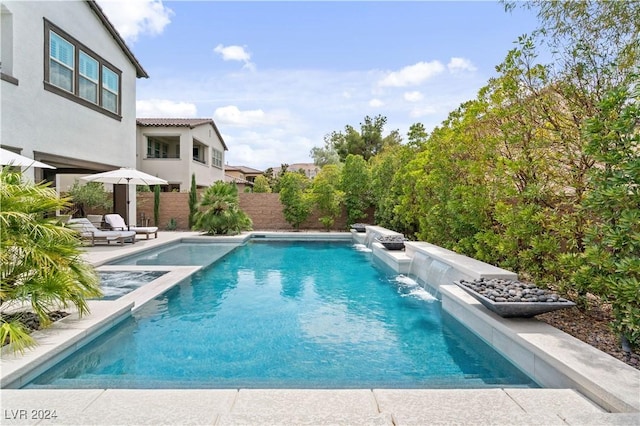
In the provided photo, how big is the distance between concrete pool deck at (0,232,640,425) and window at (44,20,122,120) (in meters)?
11.5

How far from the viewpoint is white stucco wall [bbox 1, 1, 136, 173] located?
34.2 feet

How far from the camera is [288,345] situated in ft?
17.9

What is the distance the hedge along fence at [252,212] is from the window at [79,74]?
701 cm

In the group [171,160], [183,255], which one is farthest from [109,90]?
[171,160]

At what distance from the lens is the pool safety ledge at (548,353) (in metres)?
3.27

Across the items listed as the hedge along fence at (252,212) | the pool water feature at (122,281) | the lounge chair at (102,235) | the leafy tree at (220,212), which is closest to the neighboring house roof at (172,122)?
the hedge along fence at (252,212)

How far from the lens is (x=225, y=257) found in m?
13.7

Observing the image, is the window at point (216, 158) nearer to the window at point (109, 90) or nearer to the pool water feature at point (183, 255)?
the window at point (109, 90)

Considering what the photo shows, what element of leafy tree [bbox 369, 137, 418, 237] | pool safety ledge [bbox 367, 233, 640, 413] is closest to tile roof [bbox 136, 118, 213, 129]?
leafy tree [bbox 369, 137, 418, 237]

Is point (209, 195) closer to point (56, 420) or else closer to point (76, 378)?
point (76, 378)

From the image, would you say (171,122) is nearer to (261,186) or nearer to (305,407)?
(261,186)

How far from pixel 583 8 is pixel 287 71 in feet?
39.6

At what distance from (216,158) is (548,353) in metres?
32.1

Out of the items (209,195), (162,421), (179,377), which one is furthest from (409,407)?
(209,195)
